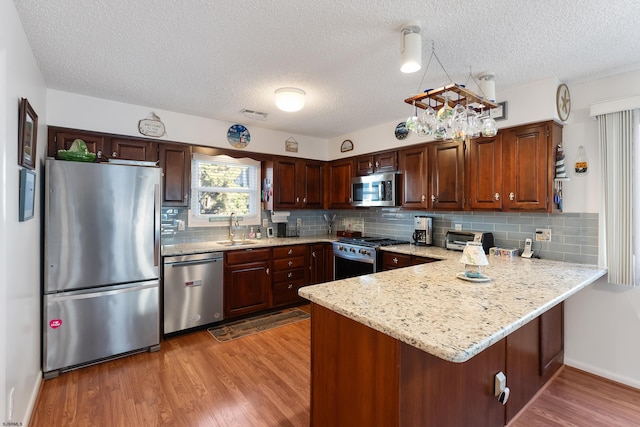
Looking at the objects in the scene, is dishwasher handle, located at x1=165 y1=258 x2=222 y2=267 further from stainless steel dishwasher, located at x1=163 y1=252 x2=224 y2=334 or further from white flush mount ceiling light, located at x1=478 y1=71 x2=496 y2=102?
white flush mount ceiling light, located at x1=478 y1=71 x2=496 y2=102

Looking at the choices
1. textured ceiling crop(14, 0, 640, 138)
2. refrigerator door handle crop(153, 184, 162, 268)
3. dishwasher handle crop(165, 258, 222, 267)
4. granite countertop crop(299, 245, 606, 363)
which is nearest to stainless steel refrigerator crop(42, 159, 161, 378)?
refrigerator door handle crop(153, 184, 162, 268)

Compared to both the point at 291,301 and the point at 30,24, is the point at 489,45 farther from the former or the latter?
the point at 291,301

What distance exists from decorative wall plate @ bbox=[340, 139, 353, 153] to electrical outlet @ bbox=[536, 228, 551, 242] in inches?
97.6

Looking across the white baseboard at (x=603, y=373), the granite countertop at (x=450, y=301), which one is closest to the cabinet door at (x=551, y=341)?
the white baseboard at (x=603, y=373)

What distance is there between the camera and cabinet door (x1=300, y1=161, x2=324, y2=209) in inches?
178

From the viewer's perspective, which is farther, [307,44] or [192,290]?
[192,290]

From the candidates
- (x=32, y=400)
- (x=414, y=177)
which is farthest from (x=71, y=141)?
(x=414, y=177)

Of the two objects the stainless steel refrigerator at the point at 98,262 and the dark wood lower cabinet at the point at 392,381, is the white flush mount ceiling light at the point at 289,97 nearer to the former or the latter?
the stainless steel refrigerator at the point at 98,262

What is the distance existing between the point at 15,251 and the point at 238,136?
2.62 meters

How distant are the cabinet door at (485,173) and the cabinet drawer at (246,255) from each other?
7.65 ft

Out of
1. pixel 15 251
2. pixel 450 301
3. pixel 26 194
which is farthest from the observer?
pixel 26 194

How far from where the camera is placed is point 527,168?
268 centimetres

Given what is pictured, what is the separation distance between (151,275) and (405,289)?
2.31m

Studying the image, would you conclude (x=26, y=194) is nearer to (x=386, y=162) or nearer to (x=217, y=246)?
(x=217, y=246)
